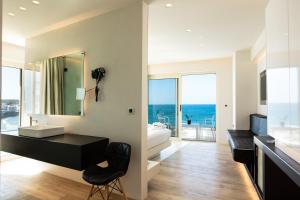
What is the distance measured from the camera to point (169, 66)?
22.8ft

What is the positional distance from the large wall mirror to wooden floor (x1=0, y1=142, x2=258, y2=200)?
1.20m

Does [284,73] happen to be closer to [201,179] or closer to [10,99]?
[201,179]

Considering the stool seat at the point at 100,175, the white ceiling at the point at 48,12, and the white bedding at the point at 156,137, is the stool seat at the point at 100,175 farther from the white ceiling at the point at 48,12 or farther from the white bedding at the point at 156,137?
the white ceiling at the point at 48,12

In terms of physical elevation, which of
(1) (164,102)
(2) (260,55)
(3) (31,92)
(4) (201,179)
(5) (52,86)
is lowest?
(4) (201,179)

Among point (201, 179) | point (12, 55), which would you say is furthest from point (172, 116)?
point (12, 55)

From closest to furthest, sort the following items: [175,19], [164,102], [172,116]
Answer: [175,19] < [172,116] < [164,102]

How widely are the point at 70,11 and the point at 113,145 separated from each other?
7.05 feet

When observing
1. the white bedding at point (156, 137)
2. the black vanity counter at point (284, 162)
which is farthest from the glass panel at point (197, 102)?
the black vanity counter at point (284, 162)

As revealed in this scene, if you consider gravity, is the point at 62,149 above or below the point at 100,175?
above

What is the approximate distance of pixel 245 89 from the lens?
499 cm

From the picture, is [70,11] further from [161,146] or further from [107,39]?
[161,146]

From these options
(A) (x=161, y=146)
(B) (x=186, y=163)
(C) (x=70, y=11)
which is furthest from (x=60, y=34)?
(B) (x=186, y=163)

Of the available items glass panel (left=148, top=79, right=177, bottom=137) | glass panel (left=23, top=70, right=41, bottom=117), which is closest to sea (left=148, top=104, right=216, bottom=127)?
glass panel (left=148, top=79, right=177, bottom=137)

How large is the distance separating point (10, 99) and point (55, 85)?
1906 millimetres
